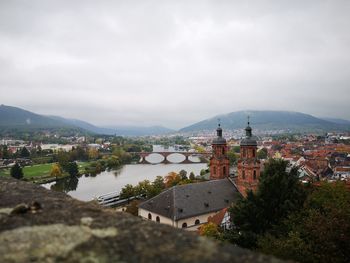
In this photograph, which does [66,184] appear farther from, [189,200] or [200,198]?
[189,200]

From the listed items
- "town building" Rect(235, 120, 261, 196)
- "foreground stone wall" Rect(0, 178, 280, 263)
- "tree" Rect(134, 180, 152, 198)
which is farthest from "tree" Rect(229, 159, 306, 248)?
"tree" Rect(134, 180, 152, 198)

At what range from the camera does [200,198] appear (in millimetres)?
27141

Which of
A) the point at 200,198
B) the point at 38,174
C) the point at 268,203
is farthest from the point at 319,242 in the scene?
the point at 38,174

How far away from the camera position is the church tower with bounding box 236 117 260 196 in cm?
2912

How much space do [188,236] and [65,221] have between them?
104 cm

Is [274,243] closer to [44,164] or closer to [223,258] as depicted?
[223,258]

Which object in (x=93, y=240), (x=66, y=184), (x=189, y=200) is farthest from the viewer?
(x=66, y=184)

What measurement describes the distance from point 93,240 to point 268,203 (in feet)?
42.1

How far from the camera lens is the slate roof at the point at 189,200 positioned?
24.9 meters

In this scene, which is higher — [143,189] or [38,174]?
[143,189]

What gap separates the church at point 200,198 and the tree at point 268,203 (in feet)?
29.8

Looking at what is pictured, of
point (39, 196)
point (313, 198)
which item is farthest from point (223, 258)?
point (313, 198)

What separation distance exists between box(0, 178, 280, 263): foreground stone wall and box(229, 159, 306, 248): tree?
1166 centimetres

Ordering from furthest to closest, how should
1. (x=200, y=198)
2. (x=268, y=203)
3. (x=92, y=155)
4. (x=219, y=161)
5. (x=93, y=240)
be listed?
(x=92, y=155)
(x=219, y=161)
(x=200, y=198)
(x=268, y=203)
(x=93, y=240)
